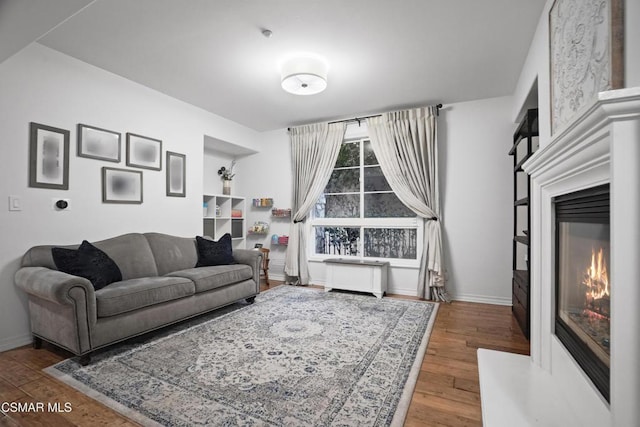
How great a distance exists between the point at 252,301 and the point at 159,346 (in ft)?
4.51

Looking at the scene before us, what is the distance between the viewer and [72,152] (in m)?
2.96

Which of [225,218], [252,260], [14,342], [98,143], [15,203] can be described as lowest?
[14,342]

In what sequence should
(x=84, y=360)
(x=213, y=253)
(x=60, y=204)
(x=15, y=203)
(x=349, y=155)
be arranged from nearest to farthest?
1. (x=84, y=360)
2. (x=15, y=203)
3. (x=60, y=204)
4. (x=213, y=253)
5. (x=349, y=155)

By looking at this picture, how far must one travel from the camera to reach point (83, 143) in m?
3.04

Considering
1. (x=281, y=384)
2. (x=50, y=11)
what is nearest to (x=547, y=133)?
(x=281, y=384)

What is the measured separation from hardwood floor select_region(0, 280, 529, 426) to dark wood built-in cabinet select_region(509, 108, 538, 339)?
0.90 feet

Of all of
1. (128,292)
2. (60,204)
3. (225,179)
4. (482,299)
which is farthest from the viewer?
(225,179)

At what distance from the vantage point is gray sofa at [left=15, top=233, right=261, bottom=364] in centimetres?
218

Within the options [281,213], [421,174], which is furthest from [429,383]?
[281,213]

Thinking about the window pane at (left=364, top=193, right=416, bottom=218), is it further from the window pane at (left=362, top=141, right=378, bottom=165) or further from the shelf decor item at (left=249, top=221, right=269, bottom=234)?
the shelf decor item at (left=249, top=221, right=269, bottom=234)

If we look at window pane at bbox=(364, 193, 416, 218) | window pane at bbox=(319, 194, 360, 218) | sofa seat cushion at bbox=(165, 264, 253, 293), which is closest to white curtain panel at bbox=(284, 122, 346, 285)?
window pane at bbox=(319, 194, 360, 218)

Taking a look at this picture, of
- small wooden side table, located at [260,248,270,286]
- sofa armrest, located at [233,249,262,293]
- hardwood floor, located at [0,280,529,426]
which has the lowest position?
hardwood floor, located at [0,280,529,426]

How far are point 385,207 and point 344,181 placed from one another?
78cm

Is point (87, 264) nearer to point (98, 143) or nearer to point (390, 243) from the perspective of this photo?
point (98, 143)
